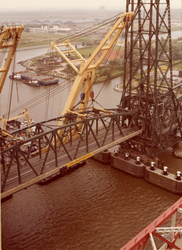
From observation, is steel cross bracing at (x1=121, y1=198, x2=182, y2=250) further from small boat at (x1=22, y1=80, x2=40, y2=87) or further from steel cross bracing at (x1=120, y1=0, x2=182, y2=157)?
small boat at (x1=22, y1=80, x2=40, y2=87)

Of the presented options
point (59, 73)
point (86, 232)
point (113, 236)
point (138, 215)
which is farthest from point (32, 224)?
point (59, 73)

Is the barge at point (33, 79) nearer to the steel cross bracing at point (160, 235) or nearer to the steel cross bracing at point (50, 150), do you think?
the steel cross bracing at point (50, 150)

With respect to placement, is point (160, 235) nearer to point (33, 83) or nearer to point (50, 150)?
point (50, 150)

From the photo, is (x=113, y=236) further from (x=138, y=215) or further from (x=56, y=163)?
(x=56, y=163)

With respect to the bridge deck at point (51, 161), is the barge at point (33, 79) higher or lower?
higher

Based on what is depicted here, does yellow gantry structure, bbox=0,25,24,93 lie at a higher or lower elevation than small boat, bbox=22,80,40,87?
higher

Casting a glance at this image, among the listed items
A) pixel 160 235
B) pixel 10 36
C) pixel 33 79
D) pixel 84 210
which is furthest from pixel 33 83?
pixel 160 235

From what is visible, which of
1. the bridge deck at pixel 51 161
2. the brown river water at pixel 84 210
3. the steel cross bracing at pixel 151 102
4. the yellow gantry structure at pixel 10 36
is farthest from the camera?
the steel cross bracing at pixel 151 102

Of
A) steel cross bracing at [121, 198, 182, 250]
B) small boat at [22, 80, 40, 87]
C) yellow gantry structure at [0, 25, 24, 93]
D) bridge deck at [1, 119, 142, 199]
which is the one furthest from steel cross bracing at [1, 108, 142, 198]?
small boat at [22, 80, 40, 87]

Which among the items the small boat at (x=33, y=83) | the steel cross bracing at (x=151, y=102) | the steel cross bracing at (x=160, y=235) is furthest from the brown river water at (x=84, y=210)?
the small boat at (x=33, y=83)
